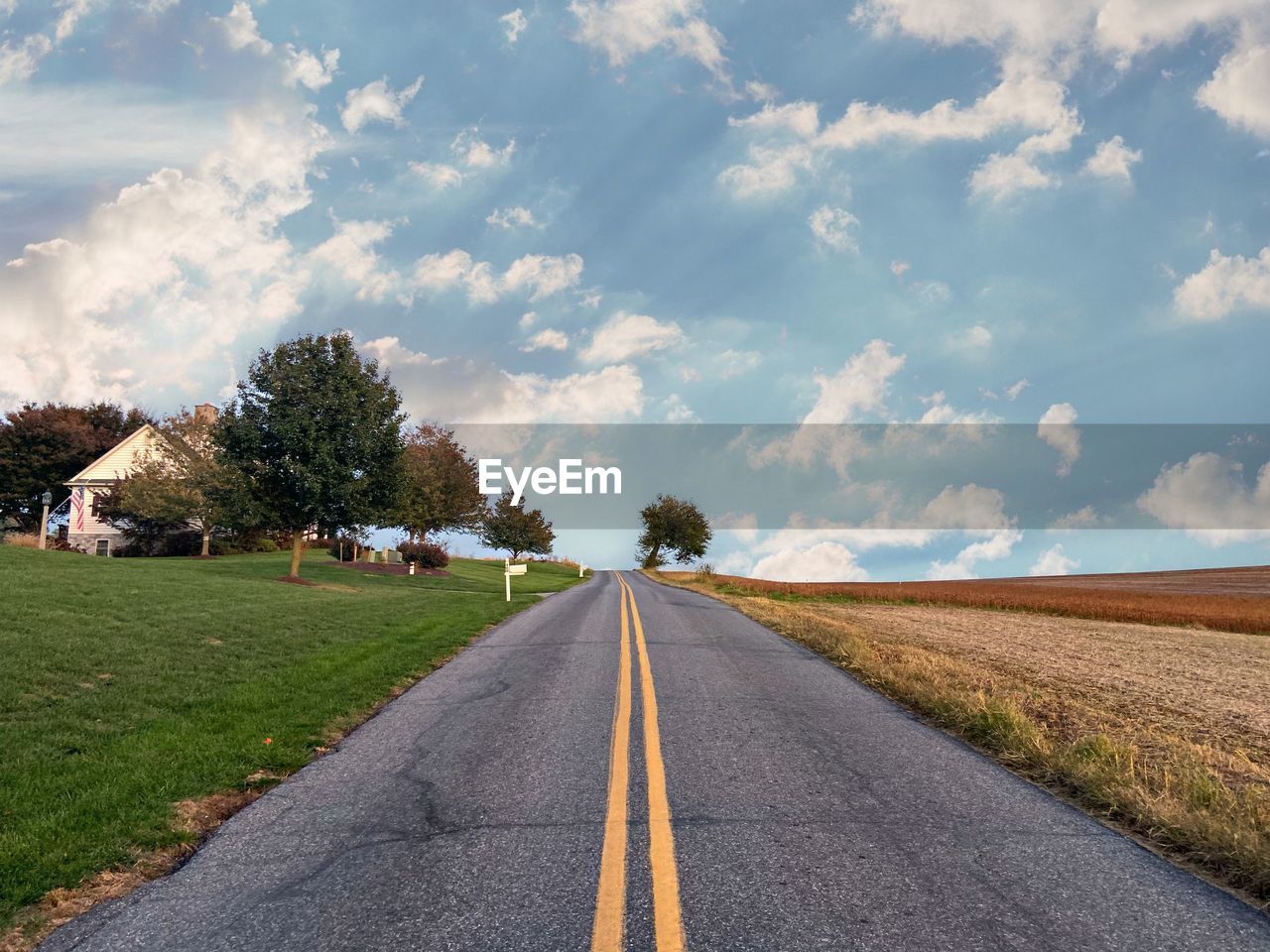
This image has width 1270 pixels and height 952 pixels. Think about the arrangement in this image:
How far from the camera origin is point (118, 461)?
1980 inches

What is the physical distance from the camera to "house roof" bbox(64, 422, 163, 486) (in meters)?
49.6

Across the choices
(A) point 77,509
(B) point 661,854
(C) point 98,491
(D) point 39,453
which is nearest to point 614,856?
(B) point 661,854

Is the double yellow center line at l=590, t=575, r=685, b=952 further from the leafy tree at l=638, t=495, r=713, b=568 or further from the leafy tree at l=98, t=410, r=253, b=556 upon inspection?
the leafy tree at l=638, t=495, r=713, b=568

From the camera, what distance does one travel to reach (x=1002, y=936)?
3.60m

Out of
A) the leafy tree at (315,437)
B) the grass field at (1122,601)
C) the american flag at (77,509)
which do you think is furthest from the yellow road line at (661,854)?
the american flag at (77,509)

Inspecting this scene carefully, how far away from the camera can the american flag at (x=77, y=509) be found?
49.1 meters

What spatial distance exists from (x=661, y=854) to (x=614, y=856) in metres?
0.29

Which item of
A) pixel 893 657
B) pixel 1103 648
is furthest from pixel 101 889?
pixel 1103 648

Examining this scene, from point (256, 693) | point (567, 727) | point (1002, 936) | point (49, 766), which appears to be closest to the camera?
point (1002, 936)

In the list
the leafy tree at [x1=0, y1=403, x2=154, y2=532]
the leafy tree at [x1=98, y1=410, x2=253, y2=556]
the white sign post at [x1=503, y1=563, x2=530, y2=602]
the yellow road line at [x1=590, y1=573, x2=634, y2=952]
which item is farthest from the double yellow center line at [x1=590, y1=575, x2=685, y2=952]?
the leafy tree at [x1=0, y1=403, x2=154, y2=532]

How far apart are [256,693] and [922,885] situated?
334 inches

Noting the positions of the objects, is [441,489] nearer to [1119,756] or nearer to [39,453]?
[39,453]

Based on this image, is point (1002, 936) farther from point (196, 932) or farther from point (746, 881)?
point (196, 932)

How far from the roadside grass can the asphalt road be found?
0.33m
